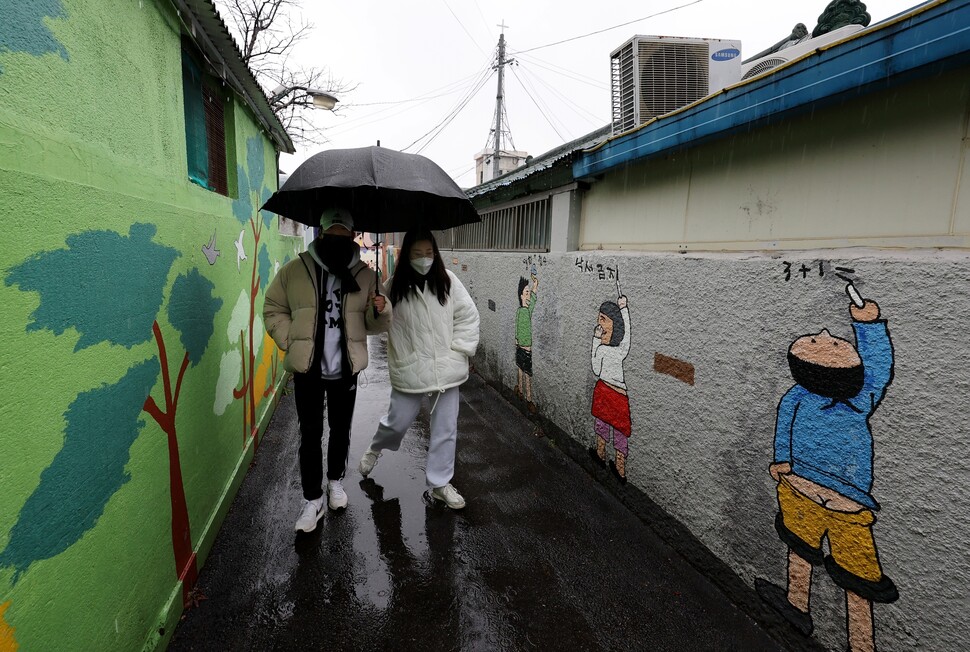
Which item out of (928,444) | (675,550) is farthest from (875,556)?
(675,550)

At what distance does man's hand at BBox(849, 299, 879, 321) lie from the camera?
191 centimetres

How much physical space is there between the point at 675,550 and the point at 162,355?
307 centimetres

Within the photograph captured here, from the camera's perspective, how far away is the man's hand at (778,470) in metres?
2.29

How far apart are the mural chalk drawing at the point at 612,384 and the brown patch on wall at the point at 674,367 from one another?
1.07ft

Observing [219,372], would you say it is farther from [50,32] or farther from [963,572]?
[963,572]

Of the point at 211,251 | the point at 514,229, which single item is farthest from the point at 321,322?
the point at 514,229

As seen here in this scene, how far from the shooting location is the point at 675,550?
9.97 feet

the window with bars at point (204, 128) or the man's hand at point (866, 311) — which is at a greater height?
the window with bars at point (204, 128)

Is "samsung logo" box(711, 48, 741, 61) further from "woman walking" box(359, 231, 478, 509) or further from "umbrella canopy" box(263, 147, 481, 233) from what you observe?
"woman walking" box(359, 231, 478, 509)

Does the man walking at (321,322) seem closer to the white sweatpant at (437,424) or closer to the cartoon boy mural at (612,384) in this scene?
the white sweatpant at (437,424)

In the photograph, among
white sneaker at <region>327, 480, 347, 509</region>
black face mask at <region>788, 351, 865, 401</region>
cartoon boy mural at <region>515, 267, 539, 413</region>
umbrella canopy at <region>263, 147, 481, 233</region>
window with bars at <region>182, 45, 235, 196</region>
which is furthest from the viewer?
cartoon boy mural at <region>515, 267, 539, 413</region>

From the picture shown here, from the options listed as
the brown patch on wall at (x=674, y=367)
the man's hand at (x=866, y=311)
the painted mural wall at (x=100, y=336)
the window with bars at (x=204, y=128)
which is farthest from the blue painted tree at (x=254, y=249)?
the man's hand at (x=866, y=311)

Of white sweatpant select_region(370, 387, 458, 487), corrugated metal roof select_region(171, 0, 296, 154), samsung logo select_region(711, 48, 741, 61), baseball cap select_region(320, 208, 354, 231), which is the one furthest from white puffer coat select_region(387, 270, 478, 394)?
samsung logo select_region(711, 48, 741, 61)

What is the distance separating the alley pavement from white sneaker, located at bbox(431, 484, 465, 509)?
7cm
